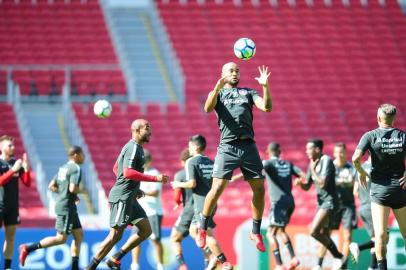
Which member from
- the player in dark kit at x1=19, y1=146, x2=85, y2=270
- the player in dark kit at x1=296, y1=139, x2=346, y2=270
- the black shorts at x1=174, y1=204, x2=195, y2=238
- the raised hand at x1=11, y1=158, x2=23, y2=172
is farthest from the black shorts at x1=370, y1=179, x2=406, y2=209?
the raised hand at x1=11, y1=158, x2=23, y2=172

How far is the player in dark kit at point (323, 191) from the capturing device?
1608 cm

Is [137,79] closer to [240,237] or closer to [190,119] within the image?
Answer: [190,119]

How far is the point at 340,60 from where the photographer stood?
29000 mm

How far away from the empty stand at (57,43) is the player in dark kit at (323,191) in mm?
11325

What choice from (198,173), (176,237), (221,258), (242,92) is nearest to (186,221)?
(176,237)

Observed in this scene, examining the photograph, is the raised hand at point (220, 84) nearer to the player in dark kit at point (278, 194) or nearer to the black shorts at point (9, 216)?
the player in dark kit at point (278, 194)

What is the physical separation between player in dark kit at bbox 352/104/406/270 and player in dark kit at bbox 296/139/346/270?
124 inches

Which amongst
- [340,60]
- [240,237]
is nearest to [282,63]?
[340,60]

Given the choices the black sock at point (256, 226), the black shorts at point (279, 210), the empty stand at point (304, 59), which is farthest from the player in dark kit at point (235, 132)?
the empty stand at point (304, 59)

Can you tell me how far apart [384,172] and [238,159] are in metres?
2.05

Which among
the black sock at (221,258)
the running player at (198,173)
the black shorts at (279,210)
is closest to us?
the black sock at (221,258)

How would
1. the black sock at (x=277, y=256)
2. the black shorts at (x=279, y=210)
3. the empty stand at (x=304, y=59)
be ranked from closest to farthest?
1. the black sock at (x=277, y=256)
2. the black shorts at (x=279, y=210)
3. the empty stand at (x=304, y=59)

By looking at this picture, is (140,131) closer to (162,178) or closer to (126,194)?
(162,178)

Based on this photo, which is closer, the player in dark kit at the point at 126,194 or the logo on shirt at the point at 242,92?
the logo on shirt at the point at 242,92
